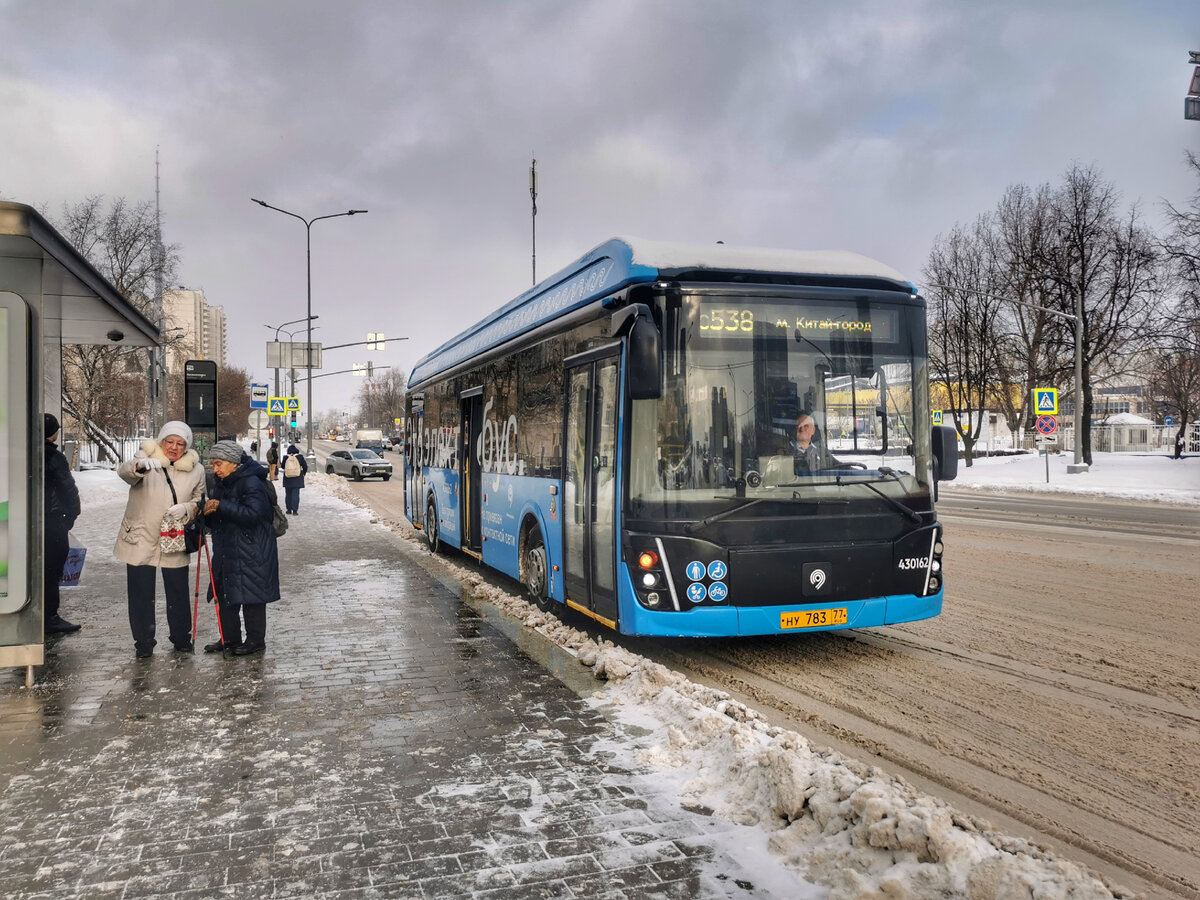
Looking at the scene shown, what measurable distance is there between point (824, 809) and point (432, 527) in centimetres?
1151

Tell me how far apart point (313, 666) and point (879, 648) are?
4511 millimetres

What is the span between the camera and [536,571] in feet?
30.9

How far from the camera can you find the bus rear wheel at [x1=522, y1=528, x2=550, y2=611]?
360 inches

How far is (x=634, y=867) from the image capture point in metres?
3.78

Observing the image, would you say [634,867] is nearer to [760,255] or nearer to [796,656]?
[796,656]

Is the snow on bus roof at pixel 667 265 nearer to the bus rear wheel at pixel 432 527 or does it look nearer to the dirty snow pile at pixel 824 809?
the dirty snow pile at pixel 824 809

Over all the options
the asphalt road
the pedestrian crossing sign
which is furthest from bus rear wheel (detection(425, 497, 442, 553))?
the pedestrian crossing sign

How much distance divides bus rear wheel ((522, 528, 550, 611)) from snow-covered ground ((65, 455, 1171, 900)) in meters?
2.41

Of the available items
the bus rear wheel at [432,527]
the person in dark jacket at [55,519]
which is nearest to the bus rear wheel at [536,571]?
the person in dark jacket at [55,519]

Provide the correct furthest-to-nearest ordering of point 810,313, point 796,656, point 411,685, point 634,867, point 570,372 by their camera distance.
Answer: point 570,372 → point 796,656 → point 810,313 → point 411,685 → point 634,867

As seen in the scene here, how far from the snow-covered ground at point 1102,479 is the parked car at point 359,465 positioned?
23.3 m

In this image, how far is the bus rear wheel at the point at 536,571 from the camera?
30.0 feet

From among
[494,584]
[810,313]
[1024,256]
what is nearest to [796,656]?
[810,313]

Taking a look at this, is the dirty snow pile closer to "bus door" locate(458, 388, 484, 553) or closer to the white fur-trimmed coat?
the white fur-trimmed coat
